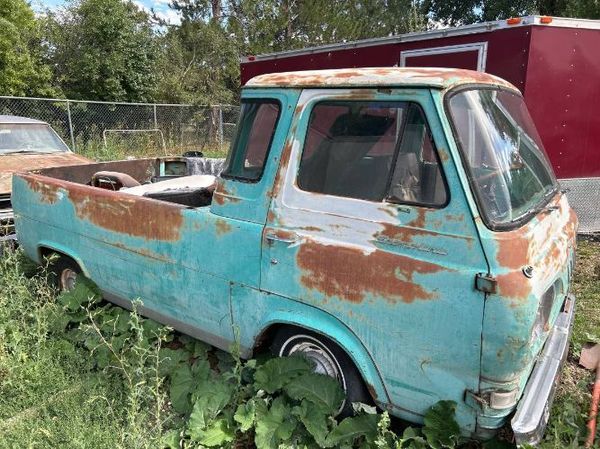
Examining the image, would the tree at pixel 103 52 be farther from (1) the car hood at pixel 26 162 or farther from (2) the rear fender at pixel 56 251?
(2) the rear fender at pixel 56 251

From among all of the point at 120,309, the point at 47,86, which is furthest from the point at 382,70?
the point at 47,86

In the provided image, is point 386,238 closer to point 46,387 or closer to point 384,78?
point 384,78

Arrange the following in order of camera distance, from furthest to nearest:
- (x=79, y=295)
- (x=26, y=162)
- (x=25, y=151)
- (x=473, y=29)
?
(x=25, y=151) < (x=26, y=162) < (x=473, y=29) < (x=79, y=295)

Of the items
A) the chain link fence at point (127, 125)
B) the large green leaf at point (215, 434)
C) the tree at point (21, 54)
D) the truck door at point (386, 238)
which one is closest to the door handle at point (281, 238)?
the truck door at point (386, 238)

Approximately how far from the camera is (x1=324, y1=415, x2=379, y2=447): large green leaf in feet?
8.08

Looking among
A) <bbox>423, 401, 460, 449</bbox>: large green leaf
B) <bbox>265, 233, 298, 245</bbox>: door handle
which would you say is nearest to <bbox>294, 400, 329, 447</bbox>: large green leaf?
<bbox>423, 401, 460, 449</bbox>: large green leaf

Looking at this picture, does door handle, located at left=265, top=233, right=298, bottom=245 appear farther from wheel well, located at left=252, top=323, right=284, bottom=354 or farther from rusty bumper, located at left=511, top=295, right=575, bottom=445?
rusty bumper, located at left=511, top=295, right=575, bottom=445

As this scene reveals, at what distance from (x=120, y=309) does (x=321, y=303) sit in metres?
2.14

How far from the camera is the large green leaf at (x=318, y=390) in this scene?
2588 millimetres

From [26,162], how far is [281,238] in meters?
5.70

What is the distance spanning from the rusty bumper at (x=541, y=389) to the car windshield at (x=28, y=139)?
7.41m

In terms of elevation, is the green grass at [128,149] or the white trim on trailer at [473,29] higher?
the white trim on trailer at [473,29]

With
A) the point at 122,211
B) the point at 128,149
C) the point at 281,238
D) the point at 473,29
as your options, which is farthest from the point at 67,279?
the point at 128,149

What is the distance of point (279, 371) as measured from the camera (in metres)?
2.75
